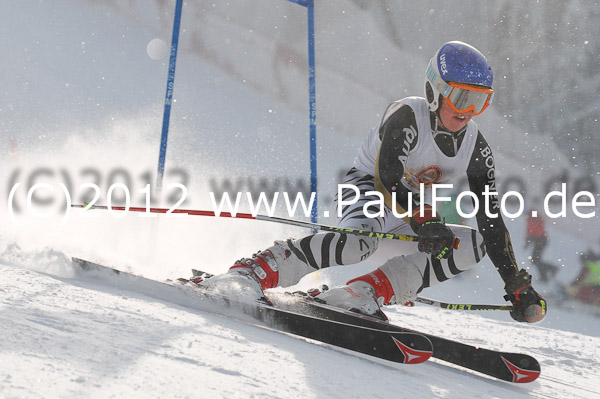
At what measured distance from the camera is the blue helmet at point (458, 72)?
272 cm

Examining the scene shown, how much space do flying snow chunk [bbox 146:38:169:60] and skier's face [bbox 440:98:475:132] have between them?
8.34 meters

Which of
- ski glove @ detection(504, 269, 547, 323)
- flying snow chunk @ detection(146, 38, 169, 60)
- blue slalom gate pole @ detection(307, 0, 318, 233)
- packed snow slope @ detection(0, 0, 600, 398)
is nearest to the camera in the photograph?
packed snow slope @ detection(0, 0, 600, 398)

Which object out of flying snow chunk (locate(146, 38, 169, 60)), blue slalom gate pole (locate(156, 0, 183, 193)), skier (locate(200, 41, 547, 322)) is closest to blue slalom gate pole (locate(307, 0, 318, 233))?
blue slalom gate pole (locate(156, 0, 183, 193))

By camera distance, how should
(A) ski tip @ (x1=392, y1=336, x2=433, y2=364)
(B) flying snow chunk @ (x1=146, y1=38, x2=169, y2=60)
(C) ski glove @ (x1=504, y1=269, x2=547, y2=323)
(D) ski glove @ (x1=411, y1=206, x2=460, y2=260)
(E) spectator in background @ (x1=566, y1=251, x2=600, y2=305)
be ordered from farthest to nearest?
(B) flying snow chunk @ (x1=146, y1=38, x2=169, y2=60) < (E) spectator in background @ (x1=566, y1=251, x2=600, y2=305) < (C) ski glove @ (x1=504, y1=269, x2=547, y2=323) < (D) ski glove @ (x1=411, y1=206, x2=460, y2=260) < (A) ski tip @ (x1=392, y1=336, x2=433, y2=364)

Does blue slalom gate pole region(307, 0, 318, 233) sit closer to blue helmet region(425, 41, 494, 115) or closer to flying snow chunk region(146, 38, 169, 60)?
blue helmet region(425, 41, 494, 115)

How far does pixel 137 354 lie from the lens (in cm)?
153

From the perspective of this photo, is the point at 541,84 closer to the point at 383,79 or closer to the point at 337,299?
the point at 383,79

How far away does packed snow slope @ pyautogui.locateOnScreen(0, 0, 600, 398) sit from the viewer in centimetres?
158

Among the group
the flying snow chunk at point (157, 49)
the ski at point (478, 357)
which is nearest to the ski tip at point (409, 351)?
the ski at point (478, 357)

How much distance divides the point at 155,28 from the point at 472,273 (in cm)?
755

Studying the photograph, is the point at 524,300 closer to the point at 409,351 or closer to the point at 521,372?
the point at 521,372

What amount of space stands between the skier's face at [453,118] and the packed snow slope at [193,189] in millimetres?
1167

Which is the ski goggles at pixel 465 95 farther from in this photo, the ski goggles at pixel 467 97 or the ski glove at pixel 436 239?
the ski glove at pixel 436 239

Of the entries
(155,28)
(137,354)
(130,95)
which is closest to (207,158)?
(130,95)
